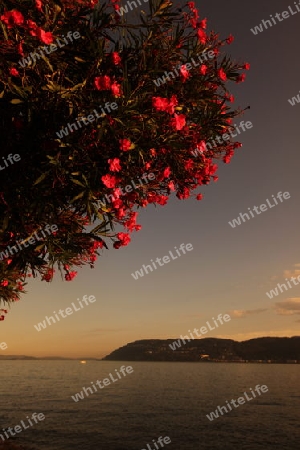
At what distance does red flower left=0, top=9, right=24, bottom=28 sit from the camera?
4.55 meters

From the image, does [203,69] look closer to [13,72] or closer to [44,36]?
[44,36]

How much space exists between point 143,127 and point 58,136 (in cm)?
121

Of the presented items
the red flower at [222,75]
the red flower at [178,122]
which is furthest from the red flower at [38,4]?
the red flower at [222,75]

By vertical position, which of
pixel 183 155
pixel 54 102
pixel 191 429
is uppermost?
pixel 54 102

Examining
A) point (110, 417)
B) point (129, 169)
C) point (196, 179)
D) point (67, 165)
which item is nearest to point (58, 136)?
point (67, 165)

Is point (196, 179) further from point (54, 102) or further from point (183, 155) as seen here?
point (54, 102)

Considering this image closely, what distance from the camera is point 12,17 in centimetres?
456

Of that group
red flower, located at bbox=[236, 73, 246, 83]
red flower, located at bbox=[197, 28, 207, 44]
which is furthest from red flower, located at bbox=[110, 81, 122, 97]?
red flower, located at bbox=[236, 73, 246, 83]

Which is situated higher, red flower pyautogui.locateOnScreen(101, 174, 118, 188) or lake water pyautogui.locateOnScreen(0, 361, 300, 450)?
red flower pyautogui.locateOnScreen(101, 174, 118, 188)

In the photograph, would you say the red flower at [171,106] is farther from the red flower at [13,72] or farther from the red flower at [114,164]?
the red flower at [13,72]

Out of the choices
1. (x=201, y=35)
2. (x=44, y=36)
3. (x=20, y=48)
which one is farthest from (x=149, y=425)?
(x=44, y=36)

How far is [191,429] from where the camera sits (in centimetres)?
4112

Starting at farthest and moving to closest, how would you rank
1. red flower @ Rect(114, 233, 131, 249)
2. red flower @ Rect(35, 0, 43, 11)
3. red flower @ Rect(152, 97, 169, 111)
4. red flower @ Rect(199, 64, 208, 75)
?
red flower @ Rect(114, 233, 131, 249), red flower @ Rect(199, 64, 208, 75), red flower @ Rect(152, 97, 169, 111), red flower @ Rect(35, 0, 43, 11)

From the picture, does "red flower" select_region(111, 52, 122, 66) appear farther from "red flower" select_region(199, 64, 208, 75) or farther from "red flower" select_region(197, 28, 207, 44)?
"red flower" select_region(197, 28, 207, 44)
